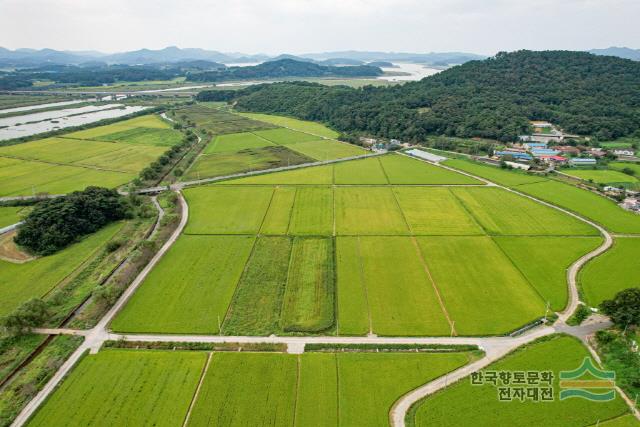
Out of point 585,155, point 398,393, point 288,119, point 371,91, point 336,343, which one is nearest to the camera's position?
point 398,393

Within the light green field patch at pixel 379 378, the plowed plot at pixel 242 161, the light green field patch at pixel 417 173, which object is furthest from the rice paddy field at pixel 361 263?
the plowed plot at pixel 242 161

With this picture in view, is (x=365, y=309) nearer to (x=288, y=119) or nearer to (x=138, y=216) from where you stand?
(x=138, y=216)

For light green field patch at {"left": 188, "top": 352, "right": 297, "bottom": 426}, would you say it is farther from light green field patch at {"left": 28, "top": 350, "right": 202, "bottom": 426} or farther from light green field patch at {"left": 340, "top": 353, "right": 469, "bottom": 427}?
light green field patch at {"left": 340, "top": 353, "right": 469, "bottom": 427}

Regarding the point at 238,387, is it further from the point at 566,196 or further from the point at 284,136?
the point at 284,136

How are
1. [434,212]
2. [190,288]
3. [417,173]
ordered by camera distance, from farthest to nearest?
[417,173]
[434,212]
[190,288]

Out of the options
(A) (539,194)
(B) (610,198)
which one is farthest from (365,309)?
(B) (610,198)

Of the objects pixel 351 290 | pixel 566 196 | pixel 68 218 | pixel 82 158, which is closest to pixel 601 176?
pixel 566 196
